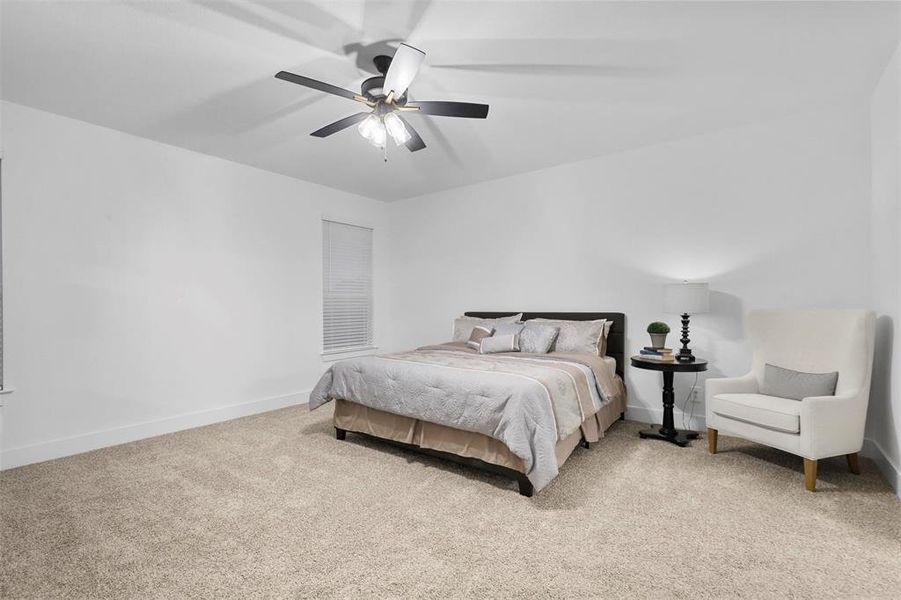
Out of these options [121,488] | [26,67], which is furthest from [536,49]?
[121,488]

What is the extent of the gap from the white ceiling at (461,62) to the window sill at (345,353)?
2.56 m

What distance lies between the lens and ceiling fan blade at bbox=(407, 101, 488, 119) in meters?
2.42

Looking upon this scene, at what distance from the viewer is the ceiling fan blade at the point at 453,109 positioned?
2418mm

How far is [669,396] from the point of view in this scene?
354 cm

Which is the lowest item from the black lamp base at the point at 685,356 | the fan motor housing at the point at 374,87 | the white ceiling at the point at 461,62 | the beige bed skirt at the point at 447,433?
the beige bed skirt at the point at 447,433

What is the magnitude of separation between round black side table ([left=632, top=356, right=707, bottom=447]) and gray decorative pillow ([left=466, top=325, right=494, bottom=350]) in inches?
55.8

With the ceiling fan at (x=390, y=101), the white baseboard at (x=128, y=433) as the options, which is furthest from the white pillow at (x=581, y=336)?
the white baseboard at (x=128, y=433)

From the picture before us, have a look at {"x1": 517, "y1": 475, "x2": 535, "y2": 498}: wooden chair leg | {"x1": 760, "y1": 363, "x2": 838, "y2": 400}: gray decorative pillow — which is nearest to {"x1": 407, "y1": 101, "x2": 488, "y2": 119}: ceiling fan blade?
{"x1": 517, "y1": 475, "x2": 535, "y2": 498}: wooden chair leg

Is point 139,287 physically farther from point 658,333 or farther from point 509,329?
point 658,333

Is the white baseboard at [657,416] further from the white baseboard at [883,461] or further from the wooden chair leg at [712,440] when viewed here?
the white baseboard at [883,461]

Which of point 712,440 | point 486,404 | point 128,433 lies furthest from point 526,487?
point 128,433

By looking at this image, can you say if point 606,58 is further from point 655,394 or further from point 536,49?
point 655,394

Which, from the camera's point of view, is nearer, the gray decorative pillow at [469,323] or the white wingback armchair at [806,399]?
the white wingback armchair at [806,399]

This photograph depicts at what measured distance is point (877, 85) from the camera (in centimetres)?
288
